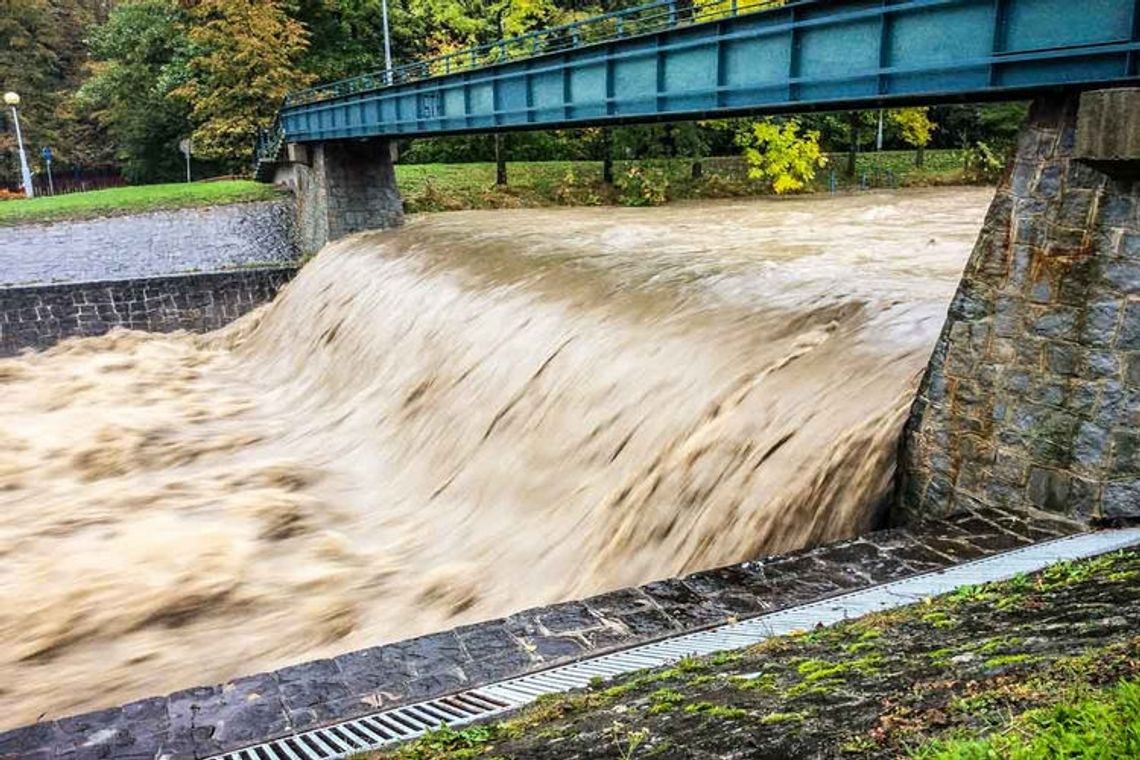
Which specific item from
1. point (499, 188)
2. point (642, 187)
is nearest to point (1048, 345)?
point (642, 187)

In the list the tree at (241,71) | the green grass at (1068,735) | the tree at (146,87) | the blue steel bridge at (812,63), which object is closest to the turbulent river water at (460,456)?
the blue steel bridge at (812,63)

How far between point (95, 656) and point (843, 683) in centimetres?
724

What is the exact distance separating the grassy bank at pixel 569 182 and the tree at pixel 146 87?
1541 cm

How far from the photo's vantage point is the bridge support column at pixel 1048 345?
7266 millimetres

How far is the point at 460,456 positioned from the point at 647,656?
7.70 m

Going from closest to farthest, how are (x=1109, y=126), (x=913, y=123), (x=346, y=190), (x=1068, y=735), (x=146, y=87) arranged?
(x=1068, y=735) < (x=1109, y=126) < (x=346, y=190) < (x=913, y=123) < (x=146, y=87)

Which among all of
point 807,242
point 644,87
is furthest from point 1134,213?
point 807,242

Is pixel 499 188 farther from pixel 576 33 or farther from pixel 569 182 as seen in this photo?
pixel 576 33

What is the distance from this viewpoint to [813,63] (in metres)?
11.6

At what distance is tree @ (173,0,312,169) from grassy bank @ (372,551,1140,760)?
38.4 m

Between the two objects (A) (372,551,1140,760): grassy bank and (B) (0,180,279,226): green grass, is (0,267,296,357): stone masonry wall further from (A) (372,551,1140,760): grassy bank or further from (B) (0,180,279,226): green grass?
(A) (372,551,1140,760): grassy bank

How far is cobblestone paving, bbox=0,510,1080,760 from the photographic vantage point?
17.0ft

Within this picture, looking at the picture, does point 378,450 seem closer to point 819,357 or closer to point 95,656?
point 95,656

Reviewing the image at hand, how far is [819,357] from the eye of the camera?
10586 mm
